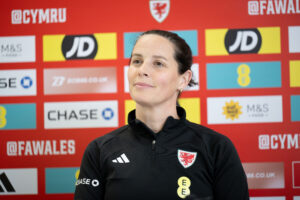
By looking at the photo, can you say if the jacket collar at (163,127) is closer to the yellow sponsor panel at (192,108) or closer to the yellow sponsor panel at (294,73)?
the yellow sponsor panel at (192,108)

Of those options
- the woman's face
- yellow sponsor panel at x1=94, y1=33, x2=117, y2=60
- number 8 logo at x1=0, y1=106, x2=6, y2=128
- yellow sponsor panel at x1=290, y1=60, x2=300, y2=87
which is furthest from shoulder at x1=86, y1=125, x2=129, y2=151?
yellow sponsor panel at x1=290, y1=60, x2=300, y2=87

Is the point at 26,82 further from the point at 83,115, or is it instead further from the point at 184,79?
the point at 184,79

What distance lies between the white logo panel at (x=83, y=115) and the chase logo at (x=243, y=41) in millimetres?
766

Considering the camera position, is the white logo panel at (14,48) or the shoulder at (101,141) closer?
the shoulder at (101,141)

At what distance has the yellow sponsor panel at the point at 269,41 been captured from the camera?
72.6 inches

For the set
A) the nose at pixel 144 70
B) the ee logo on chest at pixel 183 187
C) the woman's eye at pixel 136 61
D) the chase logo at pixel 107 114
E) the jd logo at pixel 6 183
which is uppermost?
the woman's eye at pixel 136 61

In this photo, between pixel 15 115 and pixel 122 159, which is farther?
pixel 15 115

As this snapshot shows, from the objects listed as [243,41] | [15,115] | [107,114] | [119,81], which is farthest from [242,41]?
[15,115]

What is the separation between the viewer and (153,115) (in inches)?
35.1

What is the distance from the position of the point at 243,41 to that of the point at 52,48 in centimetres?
128

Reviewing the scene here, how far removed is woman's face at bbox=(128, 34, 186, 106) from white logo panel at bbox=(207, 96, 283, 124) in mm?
1015

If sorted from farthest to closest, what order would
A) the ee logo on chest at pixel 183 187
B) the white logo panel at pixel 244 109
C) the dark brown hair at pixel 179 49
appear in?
the white logo panel at pixel 244 109, the dark brown hair at pixel 179 49, the ee logo on chest at pixel 183 187

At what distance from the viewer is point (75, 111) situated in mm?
1865

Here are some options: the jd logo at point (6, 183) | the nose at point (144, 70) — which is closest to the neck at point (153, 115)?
the nose at point (144, 70)
